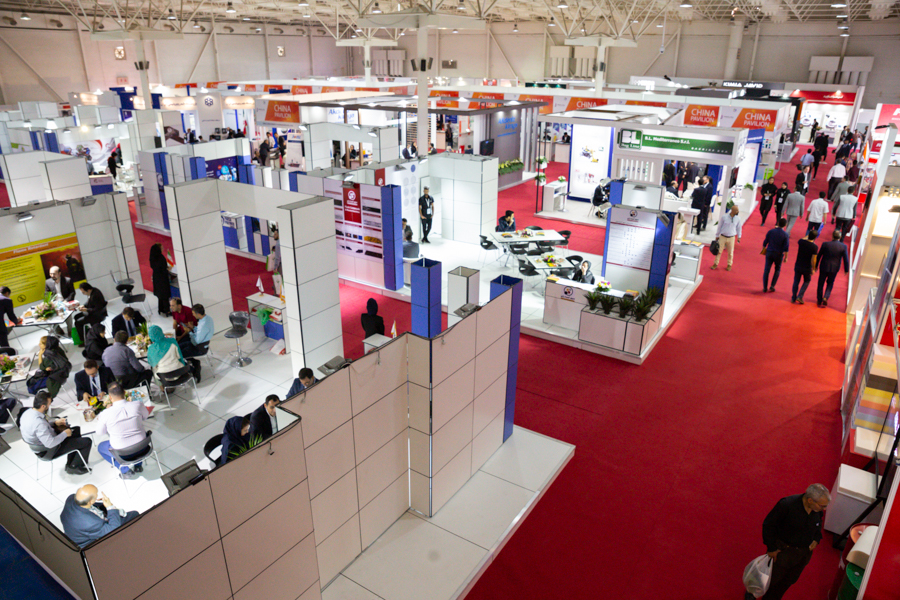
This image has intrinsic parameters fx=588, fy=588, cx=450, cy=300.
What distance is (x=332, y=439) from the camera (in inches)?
163

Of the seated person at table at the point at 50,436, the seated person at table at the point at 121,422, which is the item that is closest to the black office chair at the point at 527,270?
the seated person at table at the point at 121,422

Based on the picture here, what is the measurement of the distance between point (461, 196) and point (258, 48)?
25554 mm

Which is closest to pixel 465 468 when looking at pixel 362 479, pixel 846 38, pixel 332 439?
pixel 362 479

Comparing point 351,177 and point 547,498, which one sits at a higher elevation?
point 351,177

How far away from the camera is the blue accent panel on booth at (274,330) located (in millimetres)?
8328

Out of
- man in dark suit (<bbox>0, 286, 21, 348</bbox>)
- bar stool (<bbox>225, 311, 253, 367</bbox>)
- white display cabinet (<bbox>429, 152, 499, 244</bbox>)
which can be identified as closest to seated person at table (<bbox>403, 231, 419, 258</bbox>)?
white display cabinet (<bbox>429, 152, 499, 244</bbox>)

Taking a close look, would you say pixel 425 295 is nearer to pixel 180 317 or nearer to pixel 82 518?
pixel 180 317

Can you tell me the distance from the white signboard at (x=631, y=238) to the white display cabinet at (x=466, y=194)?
3421mm

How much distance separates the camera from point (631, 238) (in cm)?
902

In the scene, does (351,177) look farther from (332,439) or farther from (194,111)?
(194,111)

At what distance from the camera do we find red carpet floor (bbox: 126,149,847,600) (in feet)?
15.4

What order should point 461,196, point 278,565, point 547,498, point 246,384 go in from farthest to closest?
point 461,196
point 246,384
point 547,498
point 278,565

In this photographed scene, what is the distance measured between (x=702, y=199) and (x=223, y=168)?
10786mm

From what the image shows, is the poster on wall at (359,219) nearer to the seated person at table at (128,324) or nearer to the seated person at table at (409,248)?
the seated person at table at (409,248)
